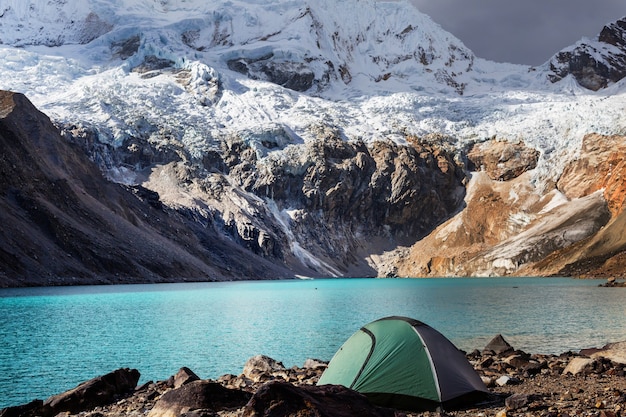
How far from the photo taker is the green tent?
14719mm

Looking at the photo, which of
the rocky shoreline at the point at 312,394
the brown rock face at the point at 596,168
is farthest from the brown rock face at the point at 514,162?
the rocky shoreline at the point at 312,394

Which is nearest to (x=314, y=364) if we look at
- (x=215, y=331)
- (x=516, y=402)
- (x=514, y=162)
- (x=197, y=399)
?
(x=197, y=399)

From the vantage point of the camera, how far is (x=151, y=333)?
33281 mm

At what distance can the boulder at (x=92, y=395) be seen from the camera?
50.9 ft

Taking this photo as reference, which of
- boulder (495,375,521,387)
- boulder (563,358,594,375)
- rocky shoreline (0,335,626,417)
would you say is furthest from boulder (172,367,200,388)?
boulder (563,358,594,375)

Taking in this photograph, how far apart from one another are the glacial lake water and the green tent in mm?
8045

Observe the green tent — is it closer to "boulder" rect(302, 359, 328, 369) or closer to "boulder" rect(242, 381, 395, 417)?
"boulder" rect(242, 381, 395, 417)

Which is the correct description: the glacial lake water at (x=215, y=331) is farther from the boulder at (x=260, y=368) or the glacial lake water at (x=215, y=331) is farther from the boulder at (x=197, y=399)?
the boulder at (x=197, y=399)

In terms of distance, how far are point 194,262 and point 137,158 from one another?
61144 mm

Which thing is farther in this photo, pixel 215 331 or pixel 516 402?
pixel 215 331

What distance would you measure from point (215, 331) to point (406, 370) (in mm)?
20951

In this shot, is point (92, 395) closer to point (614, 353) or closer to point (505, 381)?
point (505, 381)

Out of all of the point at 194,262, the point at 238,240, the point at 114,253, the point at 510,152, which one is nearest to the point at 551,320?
the point at 114,253

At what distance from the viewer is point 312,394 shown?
11.3 m
